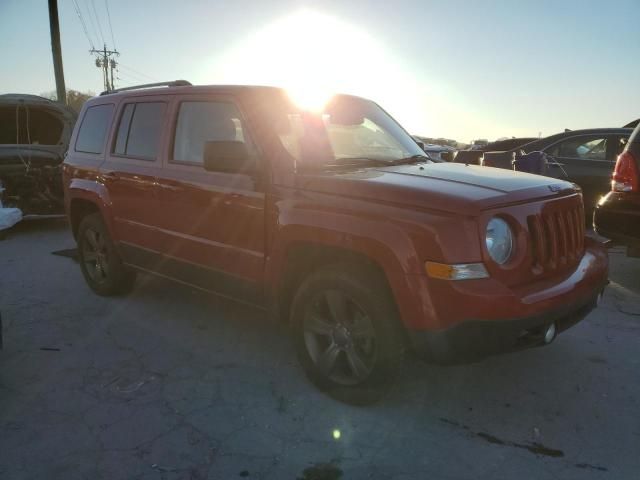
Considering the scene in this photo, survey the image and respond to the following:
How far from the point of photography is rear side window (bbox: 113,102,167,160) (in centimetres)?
410

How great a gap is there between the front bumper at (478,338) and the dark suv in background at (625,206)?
8.00 ft

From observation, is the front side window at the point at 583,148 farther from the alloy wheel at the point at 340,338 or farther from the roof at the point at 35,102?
the roof at the point at 35,102

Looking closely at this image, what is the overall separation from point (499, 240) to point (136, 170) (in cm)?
294

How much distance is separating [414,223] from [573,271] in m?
1.08

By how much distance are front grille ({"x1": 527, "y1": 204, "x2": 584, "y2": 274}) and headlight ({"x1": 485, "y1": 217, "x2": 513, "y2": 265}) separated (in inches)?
6.5

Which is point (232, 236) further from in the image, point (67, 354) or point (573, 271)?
point (573, 271)

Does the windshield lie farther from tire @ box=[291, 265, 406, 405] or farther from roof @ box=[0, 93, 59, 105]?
roof @ box=[0, 93, 59, 105]

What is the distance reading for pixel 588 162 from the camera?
24.3ft

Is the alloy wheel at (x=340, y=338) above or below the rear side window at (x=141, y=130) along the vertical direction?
below

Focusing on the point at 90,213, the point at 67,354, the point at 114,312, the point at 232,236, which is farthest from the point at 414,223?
the point at 90,213

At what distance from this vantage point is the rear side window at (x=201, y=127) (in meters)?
3.56

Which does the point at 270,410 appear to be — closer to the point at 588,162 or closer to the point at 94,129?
the point at 94,129

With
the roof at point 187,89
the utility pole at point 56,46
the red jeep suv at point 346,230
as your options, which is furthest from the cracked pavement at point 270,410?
the utility pole at point 56,46

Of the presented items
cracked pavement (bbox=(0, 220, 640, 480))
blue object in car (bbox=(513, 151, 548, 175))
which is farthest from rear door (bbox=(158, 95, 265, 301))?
blue object in car (bbox=(513, 151, 548, 175))
